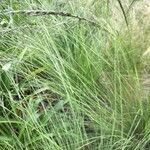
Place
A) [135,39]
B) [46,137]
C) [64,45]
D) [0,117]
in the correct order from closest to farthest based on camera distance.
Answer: [46,137] < [0,117] < [64,45] < [135,39]

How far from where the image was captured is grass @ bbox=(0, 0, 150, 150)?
175 centimetres

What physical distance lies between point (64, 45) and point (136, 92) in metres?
0.47

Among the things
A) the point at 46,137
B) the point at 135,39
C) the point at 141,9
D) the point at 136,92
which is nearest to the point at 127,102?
the point at 136,92

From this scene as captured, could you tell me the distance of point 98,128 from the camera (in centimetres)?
188

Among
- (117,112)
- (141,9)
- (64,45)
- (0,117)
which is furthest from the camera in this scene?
(141,9)

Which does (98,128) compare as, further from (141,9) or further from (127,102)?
(141,9)

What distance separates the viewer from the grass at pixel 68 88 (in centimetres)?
175

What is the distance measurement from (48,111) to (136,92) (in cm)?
40

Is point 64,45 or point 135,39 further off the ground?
point 64,45

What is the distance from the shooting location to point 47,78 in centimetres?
204

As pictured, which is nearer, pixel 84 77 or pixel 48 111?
pixel 48 111

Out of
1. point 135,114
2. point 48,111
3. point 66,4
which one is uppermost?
point 66,4

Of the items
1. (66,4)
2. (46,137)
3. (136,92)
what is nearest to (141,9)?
(66,4)

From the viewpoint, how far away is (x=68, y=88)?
74.1 inches
